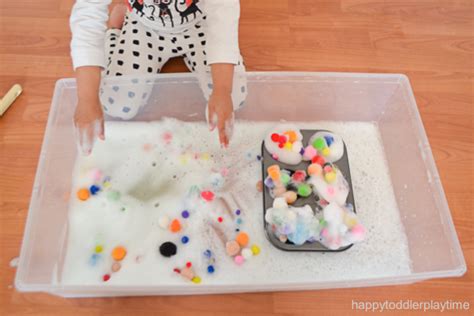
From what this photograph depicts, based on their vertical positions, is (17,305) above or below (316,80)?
below

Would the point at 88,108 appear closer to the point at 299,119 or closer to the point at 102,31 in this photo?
the point at 102,31

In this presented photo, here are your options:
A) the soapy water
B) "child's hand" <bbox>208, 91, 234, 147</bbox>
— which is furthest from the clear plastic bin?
"child's hand" <bbox>208, 91, 234, 147</bbox>

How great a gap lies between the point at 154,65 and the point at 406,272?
25.6 inches

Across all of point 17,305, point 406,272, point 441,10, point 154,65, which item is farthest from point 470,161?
point 17,305

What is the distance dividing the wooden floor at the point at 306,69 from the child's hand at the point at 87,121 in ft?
0.69

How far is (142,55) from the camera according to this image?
2.86 feet

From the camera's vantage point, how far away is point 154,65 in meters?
0.90

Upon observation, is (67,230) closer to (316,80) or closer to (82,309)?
(82,309)

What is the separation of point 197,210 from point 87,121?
0.26m

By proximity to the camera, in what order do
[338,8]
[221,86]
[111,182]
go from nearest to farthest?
[221,86], [111,182], [338,8]

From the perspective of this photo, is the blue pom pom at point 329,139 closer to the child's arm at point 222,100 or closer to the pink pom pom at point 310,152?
the pink pom pom at point 310,152

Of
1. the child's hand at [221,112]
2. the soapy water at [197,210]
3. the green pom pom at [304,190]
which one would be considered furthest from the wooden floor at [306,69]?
the child's hand at [221,112]

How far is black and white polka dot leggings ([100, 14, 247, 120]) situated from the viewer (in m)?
0.84

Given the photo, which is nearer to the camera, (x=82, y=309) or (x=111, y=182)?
(x=82, y=309)
